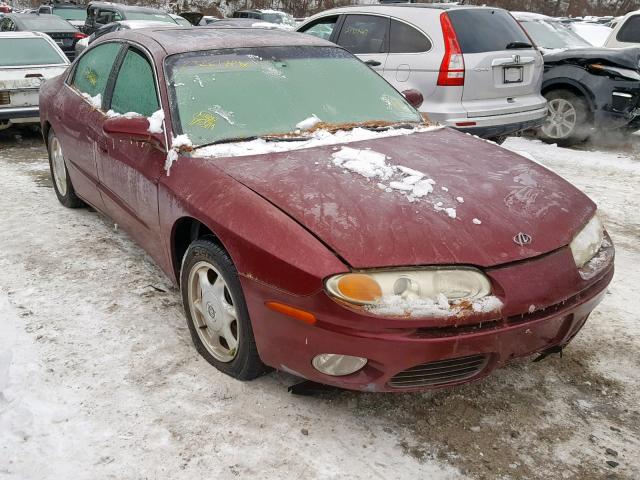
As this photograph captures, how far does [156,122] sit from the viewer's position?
2.99m

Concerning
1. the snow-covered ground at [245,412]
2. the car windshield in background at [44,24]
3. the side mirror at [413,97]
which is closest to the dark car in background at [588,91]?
the side mirror at [413,97]

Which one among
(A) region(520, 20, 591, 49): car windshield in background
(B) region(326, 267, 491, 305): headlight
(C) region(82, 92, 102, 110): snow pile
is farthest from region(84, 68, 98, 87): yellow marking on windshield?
(A) region(520, 20, 591, 49): car windshield in background

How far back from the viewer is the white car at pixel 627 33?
29.6 feet

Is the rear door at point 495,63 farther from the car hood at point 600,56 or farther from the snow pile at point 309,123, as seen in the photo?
the snow pile at point 309,123

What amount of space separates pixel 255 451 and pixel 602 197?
4.65m

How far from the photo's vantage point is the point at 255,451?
88.4 inches

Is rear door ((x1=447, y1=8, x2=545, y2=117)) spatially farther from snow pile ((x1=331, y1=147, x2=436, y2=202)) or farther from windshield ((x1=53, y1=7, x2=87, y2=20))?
windshield ((x1=53, y1=7, x2=87, y2=20))

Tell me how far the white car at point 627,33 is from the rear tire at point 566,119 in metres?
2.04

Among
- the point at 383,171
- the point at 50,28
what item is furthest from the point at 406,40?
the point at 50,28

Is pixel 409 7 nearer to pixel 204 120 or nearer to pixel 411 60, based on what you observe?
pixel 411 60

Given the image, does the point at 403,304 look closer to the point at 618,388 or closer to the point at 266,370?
the point at 266,370

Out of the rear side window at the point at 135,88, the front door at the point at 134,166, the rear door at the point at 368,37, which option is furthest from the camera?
the rear door at the point at 368,37

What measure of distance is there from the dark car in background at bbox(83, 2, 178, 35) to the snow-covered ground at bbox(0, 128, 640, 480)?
12.1m

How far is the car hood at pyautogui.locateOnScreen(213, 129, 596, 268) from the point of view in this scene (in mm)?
2174
